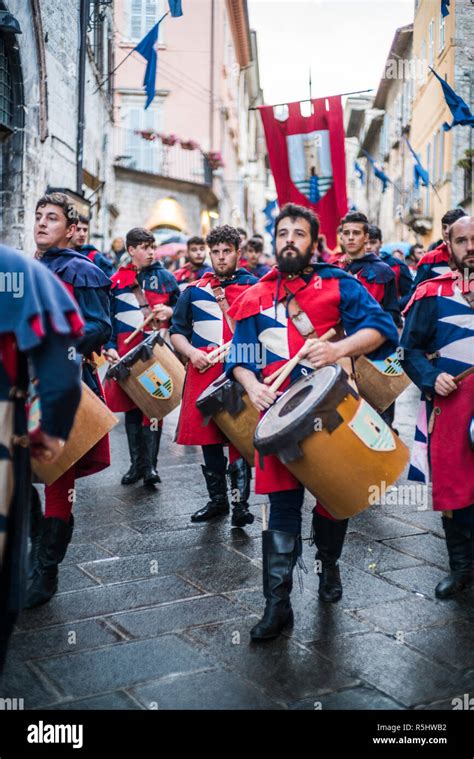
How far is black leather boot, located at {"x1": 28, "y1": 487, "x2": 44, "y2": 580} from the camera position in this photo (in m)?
3.69

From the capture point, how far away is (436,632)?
3.75 m

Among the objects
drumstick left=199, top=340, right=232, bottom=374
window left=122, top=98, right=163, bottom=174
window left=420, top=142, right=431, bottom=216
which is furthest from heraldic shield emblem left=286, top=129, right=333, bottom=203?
window left=122, top=98, right=163, bottom=174

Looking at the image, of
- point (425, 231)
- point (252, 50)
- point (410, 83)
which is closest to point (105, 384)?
point (425, 231)

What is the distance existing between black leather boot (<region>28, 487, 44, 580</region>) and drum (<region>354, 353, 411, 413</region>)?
2.85 m

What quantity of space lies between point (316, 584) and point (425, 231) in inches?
850

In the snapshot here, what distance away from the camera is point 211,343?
6.07 metres

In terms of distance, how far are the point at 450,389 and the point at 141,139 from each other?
83.4ft

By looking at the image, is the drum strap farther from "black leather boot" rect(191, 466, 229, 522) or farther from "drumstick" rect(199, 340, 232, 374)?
"black leather boot" rect(191, 466, 229, 522)

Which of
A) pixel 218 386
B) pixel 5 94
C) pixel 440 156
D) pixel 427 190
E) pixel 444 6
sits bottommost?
pixel 218 386

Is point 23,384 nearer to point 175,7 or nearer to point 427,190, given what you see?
point 175,7

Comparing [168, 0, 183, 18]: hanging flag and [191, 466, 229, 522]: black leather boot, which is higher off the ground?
[168, 0, 183, 18]: hanging flag

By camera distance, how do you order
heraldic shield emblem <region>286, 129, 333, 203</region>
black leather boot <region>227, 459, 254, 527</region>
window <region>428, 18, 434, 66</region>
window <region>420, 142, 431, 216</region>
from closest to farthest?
1. black leather boot <region>227, 459, 254, 527</region>
2. heraldic shield emblem <region>286, 129, 333, 203</region>
3. window <region>428, 18, 434, 66</region>
4. window <region>420, 142, 431, 216</region>

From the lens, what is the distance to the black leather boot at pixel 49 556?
4.16 metres

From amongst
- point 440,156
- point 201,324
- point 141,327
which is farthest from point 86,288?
point 440,156
